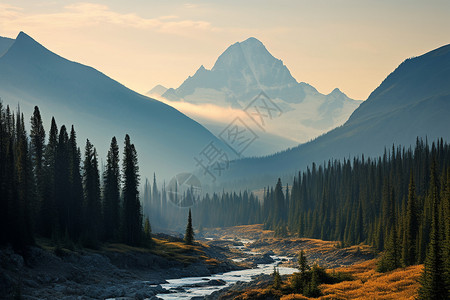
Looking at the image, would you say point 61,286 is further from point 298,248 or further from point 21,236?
point 298,248

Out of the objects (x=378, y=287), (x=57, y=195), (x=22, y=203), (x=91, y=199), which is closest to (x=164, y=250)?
(x=91, y=199)

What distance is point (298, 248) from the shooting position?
15900 centimetres

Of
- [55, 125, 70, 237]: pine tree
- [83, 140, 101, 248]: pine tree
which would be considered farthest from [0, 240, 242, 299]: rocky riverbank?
[55, 125, 70, 237]: pine tree

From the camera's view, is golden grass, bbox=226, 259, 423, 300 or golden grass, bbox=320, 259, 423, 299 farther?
golden grass, bbox=226, 259, 423, 300

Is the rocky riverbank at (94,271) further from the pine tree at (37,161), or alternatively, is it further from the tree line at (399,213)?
the tree line at (399,213)

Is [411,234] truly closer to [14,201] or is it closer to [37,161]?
[14,201]

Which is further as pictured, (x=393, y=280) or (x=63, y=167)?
(x=63, y=167)

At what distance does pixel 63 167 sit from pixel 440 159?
100610mm

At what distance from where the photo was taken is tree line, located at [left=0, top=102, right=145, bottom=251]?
7944 centimetres

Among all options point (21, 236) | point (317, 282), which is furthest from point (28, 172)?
point (317, 282)

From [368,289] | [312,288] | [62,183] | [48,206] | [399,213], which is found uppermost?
[62,183]

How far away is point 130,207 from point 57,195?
17900 millimetres

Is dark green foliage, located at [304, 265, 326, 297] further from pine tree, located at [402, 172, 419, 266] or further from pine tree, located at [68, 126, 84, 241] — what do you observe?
pine tree, located at [68, 126, 84, 241]

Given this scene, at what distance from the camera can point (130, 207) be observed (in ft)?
378
